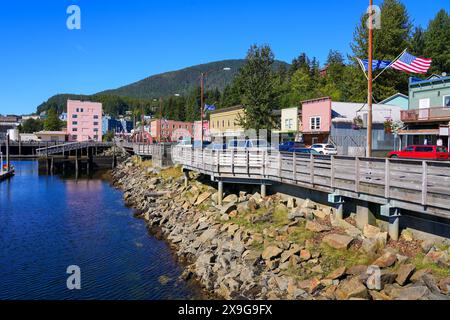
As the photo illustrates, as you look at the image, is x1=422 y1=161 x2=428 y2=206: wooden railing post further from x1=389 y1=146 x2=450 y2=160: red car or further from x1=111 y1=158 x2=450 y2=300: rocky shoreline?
x1=389 y1=146 x2=450 y2=160: red car

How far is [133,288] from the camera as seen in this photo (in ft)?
57.4

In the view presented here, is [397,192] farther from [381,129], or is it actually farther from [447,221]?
[381,129]

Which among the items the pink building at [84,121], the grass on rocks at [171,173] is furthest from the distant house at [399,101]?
the pink building at [84,121]

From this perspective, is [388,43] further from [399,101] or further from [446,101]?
[446,101]

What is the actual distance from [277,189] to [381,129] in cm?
3412

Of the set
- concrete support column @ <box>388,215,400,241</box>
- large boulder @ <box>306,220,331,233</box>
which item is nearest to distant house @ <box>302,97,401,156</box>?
large boulder @ <box>306,220,331,233</box>

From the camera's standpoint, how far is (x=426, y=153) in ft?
102

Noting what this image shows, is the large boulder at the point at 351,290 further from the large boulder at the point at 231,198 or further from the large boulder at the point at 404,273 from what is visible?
the large boulder at the point at 231,198

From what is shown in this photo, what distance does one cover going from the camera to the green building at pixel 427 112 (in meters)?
39.8

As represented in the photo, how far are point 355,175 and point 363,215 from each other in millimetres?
1703

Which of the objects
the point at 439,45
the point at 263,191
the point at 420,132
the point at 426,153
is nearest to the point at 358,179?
the point at 263,191

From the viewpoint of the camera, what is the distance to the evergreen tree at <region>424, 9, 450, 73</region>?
244ft

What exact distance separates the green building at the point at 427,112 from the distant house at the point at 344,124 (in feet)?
16.4
